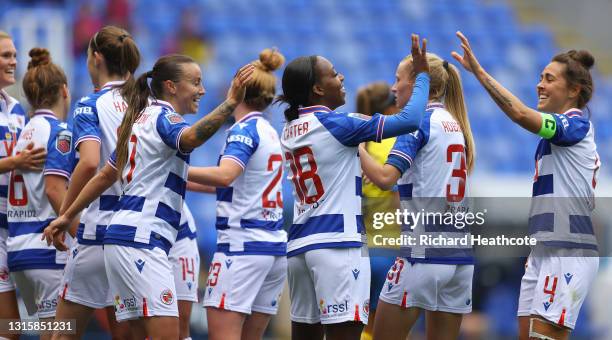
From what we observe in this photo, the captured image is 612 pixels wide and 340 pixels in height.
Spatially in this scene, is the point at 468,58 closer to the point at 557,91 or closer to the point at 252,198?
the point at 557,91

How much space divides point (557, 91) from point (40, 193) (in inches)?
129

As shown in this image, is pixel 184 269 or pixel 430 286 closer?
pixel 430 286

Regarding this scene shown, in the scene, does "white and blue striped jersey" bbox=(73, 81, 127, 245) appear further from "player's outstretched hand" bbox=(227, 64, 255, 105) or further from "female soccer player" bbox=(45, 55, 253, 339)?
"player's outstretched hand" bbox=(227, 64, 255, 105)

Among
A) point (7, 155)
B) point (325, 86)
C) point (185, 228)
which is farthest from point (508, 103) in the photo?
point (7, 155)

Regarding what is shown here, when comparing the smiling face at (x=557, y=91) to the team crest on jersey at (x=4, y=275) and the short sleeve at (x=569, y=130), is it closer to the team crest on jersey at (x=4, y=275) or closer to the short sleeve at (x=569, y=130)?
the short sleeve at (x=569, y=130)

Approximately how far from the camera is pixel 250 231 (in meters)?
5.88

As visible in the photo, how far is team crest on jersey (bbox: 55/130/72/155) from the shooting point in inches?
234

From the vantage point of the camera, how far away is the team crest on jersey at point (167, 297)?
489 centimetres

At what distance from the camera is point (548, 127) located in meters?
5.06

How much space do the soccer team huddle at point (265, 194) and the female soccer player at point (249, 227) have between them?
0.03 ft

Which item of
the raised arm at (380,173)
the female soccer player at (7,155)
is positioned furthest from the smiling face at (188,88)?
the female soccer player at (7,155)

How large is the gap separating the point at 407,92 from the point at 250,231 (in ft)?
4.27

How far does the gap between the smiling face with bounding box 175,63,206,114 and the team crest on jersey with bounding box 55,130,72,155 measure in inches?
43.5

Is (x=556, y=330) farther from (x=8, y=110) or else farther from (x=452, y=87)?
(x=8, y=110)
